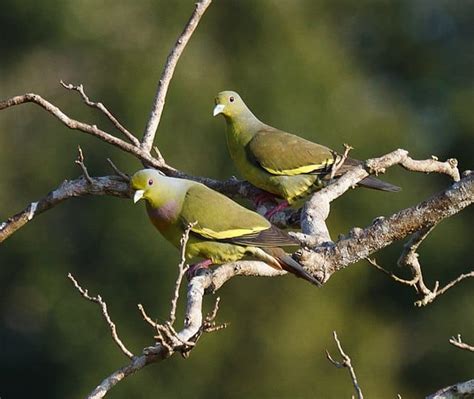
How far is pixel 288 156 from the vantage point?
8.05 meters

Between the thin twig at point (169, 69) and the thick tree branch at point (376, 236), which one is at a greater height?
the thin twig at point (169, 69)

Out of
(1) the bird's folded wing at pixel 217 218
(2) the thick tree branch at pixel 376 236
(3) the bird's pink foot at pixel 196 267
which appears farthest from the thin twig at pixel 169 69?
(2) the thick tree branch at pixel 376 236

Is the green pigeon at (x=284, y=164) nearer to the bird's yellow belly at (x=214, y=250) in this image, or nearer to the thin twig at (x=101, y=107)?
the bird's yellow belly at (x=214, y=250)

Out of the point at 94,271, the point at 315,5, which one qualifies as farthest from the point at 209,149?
the point at 315,5

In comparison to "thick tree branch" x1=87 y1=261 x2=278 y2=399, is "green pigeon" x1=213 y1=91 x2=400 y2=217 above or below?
above

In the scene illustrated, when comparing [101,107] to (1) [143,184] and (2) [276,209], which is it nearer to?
(1) [143,184]

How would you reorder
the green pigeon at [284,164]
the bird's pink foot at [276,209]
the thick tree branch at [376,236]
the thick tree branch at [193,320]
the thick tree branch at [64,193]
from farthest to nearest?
1. the green pigeon at [284,164]
2. the bird's pink foot at [276,209]
3. the thick tree branch at [64,193]
4. the thick tree branch at [376,236]
5. the thick tree branch at [193,320]

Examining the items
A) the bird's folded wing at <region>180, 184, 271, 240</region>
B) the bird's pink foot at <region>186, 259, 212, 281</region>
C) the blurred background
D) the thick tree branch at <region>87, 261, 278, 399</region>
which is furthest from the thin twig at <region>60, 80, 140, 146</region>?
the blurred background

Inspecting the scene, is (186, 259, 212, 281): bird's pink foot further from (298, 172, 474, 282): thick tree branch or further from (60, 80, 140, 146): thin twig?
(60, 80, 140, 146): thin twig

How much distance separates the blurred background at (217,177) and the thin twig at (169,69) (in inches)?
394

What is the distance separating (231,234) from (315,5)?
2230cm

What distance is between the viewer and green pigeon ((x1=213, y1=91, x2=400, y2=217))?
312 inches

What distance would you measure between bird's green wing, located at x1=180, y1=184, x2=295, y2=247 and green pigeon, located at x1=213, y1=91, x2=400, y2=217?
94 cm

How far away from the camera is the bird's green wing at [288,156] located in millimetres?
7953
